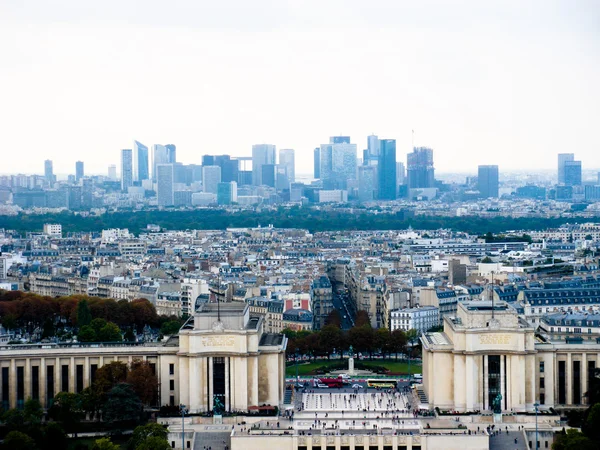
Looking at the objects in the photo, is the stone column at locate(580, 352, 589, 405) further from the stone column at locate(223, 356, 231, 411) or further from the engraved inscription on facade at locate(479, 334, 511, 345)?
the stone column at locate(223, 356, 231, 411)

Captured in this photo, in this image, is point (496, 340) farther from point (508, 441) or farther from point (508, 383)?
point (508, 441)

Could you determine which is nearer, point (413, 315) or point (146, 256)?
point (413, 315)

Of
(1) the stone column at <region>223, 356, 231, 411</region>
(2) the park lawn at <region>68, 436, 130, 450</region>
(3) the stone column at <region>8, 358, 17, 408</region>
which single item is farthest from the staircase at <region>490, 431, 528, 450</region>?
(3) the stone column at <region>8, 358, 17, 408</region>

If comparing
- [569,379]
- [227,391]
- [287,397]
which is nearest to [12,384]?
[227,391]

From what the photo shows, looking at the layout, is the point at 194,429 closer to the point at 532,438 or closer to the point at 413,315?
the point at 532,438

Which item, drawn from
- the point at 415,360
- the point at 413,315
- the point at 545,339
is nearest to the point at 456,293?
the point at 413,315

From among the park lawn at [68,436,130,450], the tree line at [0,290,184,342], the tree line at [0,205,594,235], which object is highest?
the tree line at [0,205,594,235]
